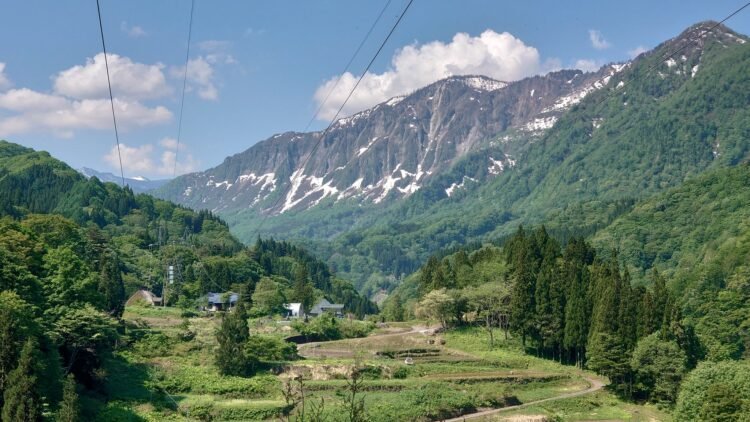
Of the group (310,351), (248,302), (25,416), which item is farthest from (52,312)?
(248,302)

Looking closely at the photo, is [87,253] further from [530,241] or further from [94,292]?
[530,241]

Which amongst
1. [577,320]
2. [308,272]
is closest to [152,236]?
[308,272]

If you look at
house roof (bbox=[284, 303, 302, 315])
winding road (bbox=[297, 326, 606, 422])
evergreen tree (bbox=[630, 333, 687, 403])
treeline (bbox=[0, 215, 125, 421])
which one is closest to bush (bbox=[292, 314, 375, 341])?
winding road (bbox=[297, 326, 606, 422])

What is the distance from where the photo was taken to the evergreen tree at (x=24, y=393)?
3184 centimetres

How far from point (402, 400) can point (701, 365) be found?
60.7 ft

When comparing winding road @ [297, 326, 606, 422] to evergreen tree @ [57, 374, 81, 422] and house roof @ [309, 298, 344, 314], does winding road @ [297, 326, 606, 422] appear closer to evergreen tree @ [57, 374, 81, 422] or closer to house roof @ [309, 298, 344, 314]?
evergreen tree @ [57, 374, 81, 422]

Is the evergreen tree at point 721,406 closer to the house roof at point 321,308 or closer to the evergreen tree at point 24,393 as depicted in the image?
the evergreen tree at point 24,393

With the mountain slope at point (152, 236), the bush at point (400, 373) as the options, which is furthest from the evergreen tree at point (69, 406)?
the mountain slope at point (152, 236)

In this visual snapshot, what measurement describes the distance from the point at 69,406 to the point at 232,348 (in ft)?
61.6

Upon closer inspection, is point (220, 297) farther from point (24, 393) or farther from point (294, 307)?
point (24, 393)

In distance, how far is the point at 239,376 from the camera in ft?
170

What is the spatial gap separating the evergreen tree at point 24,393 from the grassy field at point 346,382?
287 inches

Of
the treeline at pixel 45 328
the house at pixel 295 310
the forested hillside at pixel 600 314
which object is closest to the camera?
the treeline at pixel 45 328

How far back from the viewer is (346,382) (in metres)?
52.4
